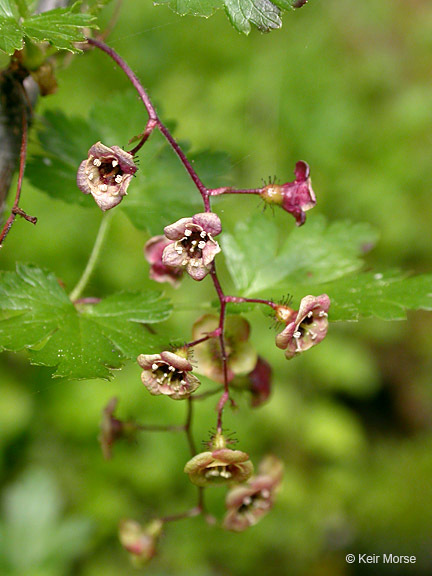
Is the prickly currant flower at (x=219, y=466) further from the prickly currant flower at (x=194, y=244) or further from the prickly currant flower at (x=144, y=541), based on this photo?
the prickly currant flower at (x=144, y=541)

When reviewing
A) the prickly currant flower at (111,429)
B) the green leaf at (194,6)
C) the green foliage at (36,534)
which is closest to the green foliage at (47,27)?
the green leaf at (194,6)

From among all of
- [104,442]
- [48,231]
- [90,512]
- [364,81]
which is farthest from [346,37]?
[104,442]

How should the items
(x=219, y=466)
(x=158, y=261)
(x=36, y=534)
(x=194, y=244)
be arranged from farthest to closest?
(x=36, y=534), (x=158, y=261), (x=219, y=466), (x=194, y=244)

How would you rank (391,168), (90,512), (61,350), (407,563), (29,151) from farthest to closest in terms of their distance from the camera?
(391,168) < (407,563) < (90,512) < (29,151) < (61,350)

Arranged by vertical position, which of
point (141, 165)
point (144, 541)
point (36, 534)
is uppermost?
point (141, 165)

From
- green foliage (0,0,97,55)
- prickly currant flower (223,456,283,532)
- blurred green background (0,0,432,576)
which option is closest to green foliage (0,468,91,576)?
blurred green background (0,0,432,576)

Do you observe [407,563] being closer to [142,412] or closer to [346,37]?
[142,412]

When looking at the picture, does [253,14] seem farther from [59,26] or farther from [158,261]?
[158,261]

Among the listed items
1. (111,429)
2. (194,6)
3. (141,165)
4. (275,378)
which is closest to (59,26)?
(194,6)
